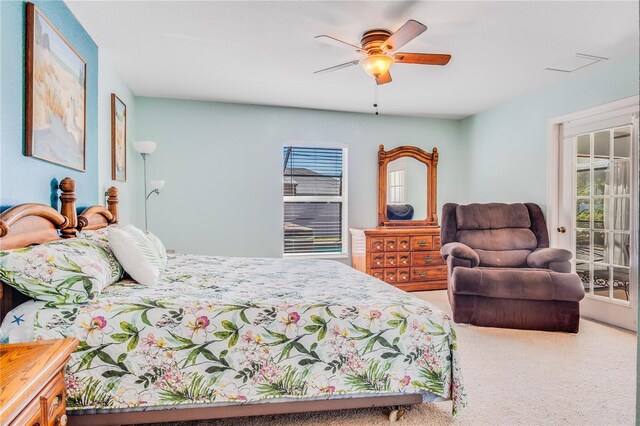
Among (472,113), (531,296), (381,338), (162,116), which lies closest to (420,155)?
(472,113)

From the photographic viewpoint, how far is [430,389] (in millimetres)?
1852

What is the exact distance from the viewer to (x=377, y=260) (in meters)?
4.85

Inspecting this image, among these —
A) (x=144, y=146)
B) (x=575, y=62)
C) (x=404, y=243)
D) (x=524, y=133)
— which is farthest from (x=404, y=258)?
(x=144, y=146)

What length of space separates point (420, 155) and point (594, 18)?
3040 millimetres

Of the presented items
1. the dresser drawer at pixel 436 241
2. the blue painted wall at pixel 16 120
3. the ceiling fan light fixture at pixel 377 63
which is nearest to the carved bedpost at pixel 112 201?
the blue painted wall at pixel 16 120

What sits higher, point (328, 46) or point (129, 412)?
point (328, 46)

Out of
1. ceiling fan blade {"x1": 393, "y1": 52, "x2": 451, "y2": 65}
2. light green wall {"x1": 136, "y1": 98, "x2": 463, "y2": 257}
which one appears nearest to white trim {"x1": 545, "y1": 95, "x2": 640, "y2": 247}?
ceiling fan blade {"x1": 393, "y1": 52, "x2": 451, "y2": 65}

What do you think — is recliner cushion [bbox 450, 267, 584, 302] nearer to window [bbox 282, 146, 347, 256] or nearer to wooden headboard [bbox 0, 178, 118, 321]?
window [bbox 282, 146, 347, 256]

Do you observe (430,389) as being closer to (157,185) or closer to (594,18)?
(594,18)

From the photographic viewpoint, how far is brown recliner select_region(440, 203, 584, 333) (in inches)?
128

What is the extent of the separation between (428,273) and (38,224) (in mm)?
4325

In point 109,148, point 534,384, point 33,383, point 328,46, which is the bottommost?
point 534,384

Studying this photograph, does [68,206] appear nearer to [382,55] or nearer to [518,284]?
[382,55]

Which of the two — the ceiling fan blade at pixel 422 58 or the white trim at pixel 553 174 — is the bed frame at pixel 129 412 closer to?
the ceiling fan blade at pixel 422 58
